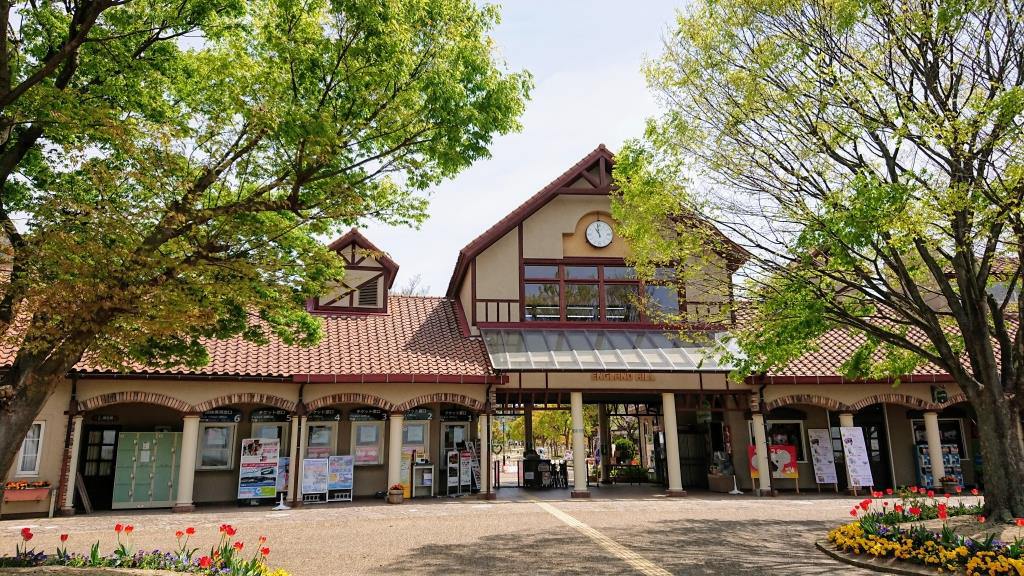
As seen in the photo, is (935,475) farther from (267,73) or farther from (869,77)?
(267,73)

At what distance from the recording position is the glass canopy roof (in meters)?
17.0

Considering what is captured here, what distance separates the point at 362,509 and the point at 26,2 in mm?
11054

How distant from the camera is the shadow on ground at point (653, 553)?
8.26 meters

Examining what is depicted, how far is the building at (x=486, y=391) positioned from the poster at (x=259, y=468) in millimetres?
325

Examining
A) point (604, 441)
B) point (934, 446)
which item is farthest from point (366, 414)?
point (934, 446)

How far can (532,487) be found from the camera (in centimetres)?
2012

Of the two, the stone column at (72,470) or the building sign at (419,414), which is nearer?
the stone column at (72,470)

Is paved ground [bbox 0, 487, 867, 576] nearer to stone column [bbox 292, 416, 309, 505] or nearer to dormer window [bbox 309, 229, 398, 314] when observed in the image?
stone column [bbox 292, 416, 309, 505]

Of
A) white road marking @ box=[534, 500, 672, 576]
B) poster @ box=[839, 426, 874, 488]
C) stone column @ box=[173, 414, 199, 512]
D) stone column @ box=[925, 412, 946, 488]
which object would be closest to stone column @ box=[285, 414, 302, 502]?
stone column @ box=[173, 414, 199, 512]

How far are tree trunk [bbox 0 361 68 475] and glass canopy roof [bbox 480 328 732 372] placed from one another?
1049 cm

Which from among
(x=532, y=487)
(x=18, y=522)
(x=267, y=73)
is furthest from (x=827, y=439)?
(x=18, y=522)

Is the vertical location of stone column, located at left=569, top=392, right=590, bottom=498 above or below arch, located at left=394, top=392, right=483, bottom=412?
below

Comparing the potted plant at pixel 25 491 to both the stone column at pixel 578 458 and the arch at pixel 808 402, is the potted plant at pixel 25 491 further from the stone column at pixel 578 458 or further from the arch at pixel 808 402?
the arch at pixel 808 402

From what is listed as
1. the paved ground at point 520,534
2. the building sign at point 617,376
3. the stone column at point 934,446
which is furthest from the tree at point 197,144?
the stone column at point 934,446
